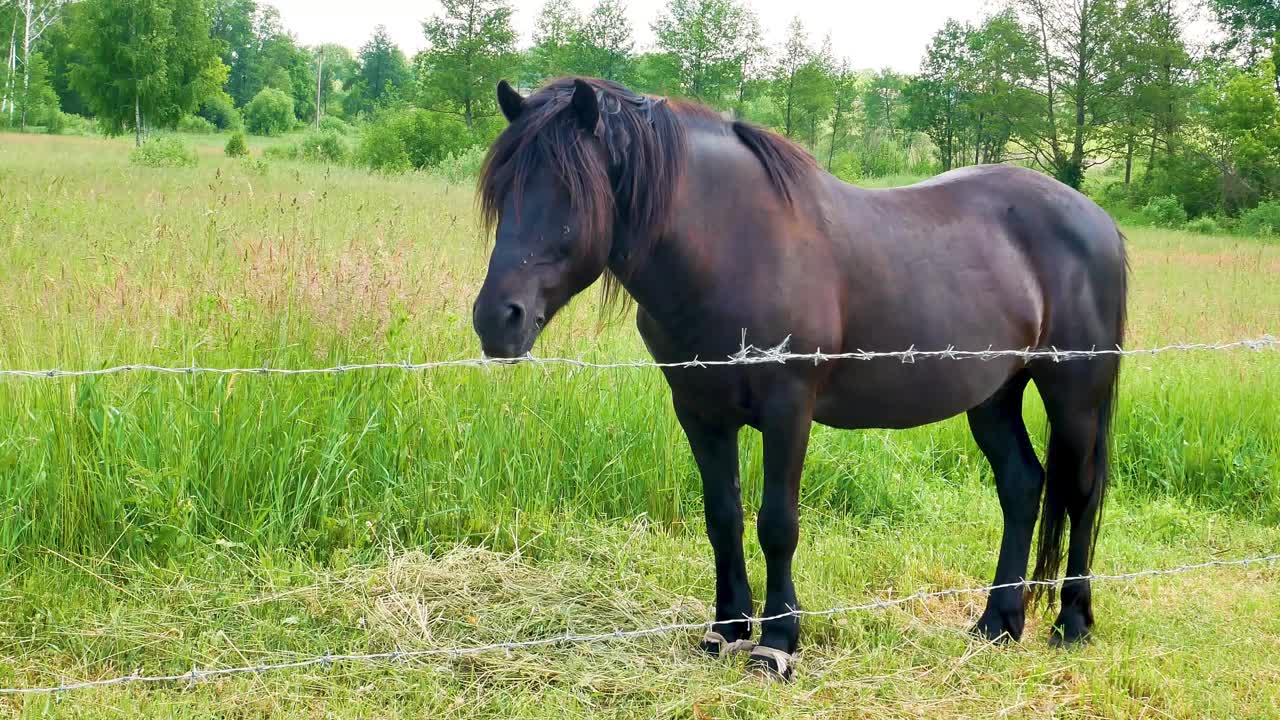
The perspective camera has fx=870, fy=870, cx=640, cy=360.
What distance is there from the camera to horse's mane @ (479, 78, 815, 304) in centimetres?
232

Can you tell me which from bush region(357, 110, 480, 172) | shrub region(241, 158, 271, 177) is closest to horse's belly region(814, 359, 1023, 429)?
shrub region(241, 158, 271, 177)

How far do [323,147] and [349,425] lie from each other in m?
27.6

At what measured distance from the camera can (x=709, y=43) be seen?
108 ft

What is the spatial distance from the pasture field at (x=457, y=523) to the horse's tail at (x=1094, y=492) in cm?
25

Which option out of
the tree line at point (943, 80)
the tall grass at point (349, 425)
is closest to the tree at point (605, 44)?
the tree line at point (943, 80)

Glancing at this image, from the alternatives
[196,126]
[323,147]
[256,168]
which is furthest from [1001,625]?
[196,126]

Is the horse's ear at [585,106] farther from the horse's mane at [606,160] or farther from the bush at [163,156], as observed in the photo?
the bush at [163,156]

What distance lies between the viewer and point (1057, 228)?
329 cm

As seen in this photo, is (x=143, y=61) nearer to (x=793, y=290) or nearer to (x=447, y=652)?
(x=447, y=652)

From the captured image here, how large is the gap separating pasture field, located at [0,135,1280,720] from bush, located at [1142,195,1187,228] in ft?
63.6

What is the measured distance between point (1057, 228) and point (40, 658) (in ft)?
12.8

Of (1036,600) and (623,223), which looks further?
(1036,600)

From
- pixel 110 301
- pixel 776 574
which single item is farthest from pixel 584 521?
pixel 110 301

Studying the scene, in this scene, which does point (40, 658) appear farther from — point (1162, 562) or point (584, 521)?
point (1162, 562)
